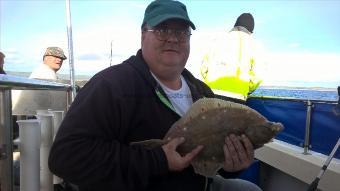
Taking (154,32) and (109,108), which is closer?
(109,108)

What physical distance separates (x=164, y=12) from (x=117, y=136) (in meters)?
0.76

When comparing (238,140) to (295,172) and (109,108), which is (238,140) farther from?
(295,172)

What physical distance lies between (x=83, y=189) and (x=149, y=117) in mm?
487

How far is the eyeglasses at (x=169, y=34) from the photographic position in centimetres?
221

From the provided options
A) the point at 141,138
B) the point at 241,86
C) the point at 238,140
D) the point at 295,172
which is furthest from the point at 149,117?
the point at 241,86

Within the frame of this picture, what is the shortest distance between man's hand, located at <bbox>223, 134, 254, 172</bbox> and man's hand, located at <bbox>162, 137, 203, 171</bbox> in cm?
18

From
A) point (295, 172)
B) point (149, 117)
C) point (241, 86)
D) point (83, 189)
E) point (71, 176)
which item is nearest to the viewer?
point (71, 176)

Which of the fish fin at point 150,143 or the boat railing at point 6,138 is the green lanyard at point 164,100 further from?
the boat railing at point 6,138

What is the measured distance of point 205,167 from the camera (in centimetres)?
202

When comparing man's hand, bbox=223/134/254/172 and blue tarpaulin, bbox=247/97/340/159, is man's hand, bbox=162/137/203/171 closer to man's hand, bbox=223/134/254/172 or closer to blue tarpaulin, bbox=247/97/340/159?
man's hand, bbox=223/134/254/172

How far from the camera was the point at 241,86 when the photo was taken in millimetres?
4766

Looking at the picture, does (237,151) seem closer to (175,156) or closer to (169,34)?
(175,156)

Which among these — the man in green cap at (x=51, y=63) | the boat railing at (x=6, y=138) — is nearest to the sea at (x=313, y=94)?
the boat railing at (x=6, y=138)

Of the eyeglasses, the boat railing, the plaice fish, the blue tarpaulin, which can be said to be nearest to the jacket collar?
the eyeglasses
